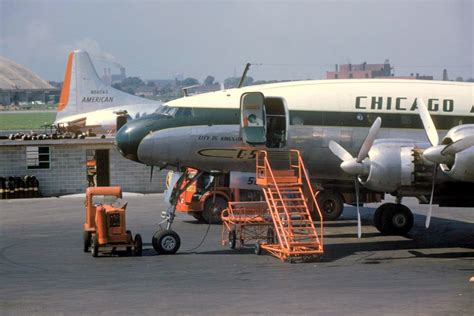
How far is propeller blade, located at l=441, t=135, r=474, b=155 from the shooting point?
21.8 meters

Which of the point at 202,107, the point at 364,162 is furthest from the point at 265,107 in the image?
the point at 364,162

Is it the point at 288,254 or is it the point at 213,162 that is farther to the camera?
the point at 213,162

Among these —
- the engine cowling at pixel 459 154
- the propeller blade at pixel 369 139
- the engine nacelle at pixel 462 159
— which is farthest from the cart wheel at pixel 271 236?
the engine nacelle at pixel 462 159

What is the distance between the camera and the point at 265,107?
26797 mm

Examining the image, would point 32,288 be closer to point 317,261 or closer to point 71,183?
point 317,261

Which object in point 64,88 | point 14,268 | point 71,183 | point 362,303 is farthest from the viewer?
point 64,88

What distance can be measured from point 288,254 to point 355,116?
5.70m

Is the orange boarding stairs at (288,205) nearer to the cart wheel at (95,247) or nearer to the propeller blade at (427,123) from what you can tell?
the propeller blade at (427,123)

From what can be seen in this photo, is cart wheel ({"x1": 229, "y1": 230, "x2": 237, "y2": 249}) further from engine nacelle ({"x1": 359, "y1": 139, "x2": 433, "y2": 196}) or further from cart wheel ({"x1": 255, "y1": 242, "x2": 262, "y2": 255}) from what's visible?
engine nacelle ({"x1": 359, "y1": 139, "x2": 433, "y2": 196})

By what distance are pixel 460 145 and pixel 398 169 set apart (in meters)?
2.34

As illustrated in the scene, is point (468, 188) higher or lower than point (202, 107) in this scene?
lower

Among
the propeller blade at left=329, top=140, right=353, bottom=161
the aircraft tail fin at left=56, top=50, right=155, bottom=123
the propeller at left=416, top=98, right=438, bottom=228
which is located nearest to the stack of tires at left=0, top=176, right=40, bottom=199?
the propeller blade at left=329, top=140, right=353, bottom=161

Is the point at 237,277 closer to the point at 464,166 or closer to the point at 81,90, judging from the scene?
the point at 464,166

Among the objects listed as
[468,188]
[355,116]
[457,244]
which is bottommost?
[457,244]
